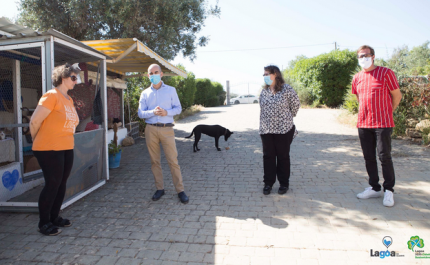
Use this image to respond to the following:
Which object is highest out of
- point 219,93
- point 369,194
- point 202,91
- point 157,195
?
point 219,93

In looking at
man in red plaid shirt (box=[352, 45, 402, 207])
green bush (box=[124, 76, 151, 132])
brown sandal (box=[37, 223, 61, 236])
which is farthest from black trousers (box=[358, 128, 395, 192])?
green bush (box=[124, 76, 151, 132])

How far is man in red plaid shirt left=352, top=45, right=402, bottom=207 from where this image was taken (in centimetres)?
373

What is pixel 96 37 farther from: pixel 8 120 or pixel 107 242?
pixel 107 242

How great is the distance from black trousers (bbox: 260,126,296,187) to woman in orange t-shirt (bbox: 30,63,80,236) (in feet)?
8.75

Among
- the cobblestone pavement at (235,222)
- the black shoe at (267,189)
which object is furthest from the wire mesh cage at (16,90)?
the black shoe at (267,189)

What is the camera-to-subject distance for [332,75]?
57.1 ft

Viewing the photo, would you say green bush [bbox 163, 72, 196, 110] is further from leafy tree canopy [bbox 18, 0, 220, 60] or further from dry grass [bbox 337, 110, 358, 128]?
dry grass [bbox 337, 110, 358, 128]

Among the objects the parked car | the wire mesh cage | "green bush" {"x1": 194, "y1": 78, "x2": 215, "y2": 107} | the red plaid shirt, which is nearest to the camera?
the red plaid shirt

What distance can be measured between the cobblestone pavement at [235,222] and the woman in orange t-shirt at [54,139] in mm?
394

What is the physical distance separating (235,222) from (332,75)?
52.7 feet

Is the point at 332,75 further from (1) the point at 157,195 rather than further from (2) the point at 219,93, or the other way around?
(1) the point at 157,195

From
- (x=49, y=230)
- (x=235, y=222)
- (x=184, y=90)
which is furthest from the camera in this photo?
(x=184, y=90)

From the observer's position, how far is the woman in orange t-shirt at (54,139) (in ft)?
10.3

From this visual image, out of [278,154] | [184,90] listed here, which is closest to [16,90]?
[278,154]
